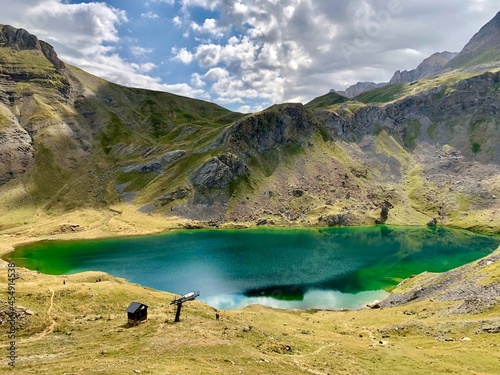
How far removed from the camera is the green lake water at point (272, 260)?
3610 inches

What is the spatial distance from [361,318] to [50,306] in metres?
52.4

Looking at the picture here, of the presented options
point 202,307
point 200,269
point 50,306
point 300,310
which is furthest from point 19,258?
point 300,310

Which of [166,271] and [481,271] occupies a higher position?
[481,271]

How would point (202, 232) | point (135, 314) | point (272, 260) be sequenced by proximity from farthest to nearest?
point (202, 232), point (272, 260), point (135, 314)

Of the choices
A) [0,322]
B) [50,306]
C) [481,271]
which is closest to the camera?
[0,322]

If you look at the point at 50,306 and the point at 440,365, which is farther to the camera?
the point at 50,306

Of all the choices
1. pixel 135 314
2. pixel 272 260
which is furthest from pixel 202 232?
pixel 135 314

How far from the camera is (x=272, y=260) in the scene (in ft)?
402

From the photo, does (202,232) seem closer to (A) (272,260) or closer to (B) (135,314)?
(A) (272,260)

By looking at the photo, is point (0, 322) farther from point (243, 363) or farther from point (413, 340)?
point (413, 340)

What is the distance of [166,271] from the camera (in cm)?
10875

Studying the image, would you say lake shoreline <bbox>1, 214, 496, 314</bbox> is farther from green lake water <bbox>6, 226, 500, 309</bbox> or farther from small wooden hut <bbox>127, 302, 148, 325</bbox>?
small wooden hut <bbox>127, 302, 148, 325</bbox>

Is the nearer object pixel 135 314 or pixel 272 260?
pixel 135 314

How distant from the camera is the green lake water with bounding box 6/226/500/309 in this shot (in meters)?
91.7
